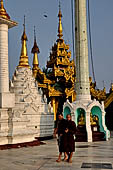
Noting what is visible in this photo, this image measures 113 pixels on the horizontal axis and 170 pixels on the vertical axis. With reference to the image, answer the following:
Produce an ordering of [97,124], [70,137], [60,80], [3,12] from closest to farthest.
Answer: [70,137], [3,12], [97,124], [60,80]

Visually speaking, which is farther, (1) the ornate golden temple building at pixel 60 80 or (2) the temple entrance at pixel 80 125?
(1) the ornate golden temple building at pixel 60 80

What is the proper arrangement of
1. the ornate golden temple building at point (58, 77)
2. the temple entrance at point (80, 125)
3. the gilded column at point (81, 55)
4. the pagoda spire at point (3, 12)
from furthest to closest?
the ornate golden temple building at point (58, 77) → the gilded column at point (81, 55) → the temple entrance at point (80, 125) → the pagoda spire at point (3, 12)

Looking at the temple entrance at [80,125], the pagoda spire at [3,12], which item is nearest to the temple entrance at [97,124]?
the temple entrance at [80,125]

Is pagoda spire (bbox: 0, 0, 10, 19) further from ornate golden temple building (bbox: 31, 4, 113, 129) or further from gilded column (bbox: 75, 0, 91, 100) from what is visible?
ornate golden temple building (bbox: 31, 4, 113, 129)

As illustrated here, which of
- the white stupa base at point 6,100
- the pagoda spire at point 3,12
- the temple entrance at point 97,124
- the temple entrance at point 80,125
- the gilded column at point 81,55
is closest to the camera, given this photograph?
the white stupa base at point 6,100

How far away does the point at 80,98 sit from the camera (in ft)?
51.6

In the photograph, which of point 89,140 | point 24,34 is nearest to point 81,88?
point 89,140

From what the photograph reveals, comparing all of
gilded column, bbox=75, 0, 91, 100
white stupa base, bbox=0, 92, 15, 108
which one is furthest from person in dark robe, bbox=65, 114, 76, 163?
gilded column, bbox=75, 0, 91, 100

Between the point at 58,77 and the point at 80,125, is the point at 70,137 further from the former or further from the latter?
the point at 58,77

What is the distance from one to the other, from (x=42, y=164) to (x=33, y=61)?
2552 centimetres

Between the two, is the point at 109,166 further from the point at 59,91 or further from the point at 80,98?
the point at 59,91

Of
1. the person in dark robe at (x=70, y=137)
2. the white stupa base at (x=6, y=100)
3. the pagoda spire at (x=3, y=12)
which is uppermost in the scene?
the pagoda spire at (x=3, y=12)

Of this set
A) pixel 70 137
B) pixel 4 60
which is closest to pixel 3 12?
pixel 4 60

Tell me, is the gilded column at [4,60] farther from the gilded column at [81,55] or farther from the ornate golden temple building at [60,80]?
the ornate golden temple building at [60,80]
